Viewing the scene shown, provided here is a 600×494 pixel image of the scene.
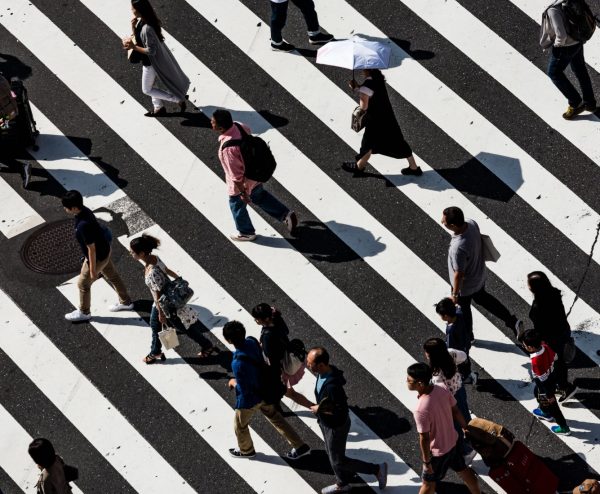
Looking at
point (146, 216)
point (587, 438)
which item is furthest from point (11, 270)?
point (587, 438)

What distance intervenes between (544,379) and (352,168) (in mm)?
4106

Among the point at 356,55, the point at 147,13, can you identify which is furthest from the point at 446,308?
the point at 147,13

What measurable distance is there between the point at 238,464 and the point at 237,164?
3.30 metres

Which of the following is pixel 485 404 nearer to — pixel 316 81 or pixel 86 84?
pixel 316 81

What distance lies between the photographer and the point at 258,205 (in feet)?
47.9

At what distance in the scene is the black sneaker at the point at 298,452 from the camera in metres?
12.7

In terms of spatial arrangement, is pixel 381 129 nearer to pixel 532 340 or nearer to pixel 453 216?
pixel 453 216

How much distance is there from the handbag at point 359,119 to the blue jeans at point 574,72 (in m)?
2.43

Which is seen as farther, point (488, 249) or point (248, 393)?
point (488, 249)

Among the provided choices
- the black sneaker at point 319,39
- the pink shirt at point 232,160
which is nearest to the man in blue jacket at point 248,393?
the pink shirt at point 232,160

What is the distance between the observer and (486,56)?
16.2 metres

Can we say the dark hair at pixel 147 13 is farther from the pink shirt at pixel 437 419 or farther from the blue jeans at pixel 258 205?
the pink shirt at pixel 437 419

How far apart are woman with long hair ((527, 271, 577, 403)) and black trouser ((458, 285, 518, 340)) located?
83 centimetres

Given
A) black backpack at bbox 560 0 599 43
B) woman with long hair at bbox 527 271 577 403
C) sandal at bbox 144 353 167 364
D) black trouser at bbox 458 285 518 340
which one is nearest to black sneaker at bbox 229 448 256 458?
sandal at bbox 144 353 167 364
